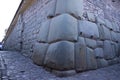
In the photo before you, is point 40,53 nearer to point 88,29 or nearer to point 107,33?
point 88,29

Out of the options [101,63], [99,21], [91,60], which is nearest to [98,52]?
[101,63]

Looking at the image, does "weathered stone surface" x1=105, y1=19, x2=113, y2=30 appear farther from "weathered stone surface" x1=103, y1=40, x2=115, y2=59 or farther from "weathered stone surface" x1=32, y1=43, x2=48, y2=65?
"weathered stone surface" x1=32, y1=43, x2=48, y2=65

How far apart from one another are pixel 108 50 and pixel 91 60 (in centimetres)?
101

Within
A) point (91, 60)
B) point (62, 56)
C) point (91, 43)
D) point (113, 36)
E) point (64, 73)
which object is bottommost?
point (64, 73)

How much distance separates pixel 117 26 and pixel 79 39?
2407 mm

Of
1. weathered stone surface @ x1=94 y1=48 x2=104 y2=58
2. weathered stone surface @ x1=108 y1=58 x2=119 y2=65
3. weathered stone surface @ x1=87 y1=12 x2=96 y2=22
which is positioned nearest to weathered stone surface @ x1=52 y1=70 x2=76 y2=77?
weathered stone surface @ x1=94 y1=48 x2=104 y2=58

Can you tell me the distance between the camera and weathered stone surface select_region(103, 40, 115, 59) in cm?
397

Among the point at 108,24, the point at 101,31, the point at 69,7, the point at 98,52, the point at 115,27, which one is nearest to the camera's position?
the point at 69,7

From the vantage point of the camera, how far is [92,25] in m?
3.63

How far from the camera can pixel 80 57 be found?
119 inches

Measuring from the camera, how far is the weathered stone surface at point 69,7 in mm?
3152

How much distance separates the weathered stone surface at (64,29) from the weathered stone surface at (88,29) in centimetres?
21

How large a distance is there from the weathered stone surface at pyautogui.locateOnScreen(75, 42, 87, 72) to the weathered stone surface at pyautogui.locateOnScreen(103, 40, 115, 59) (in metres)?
1.02

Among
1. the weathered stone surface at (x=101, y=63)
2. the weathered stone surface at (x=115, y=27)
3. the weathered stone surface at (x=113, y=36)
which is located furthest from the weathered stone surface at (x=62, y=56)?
the weathered stone surface at (x=115, y=27)
